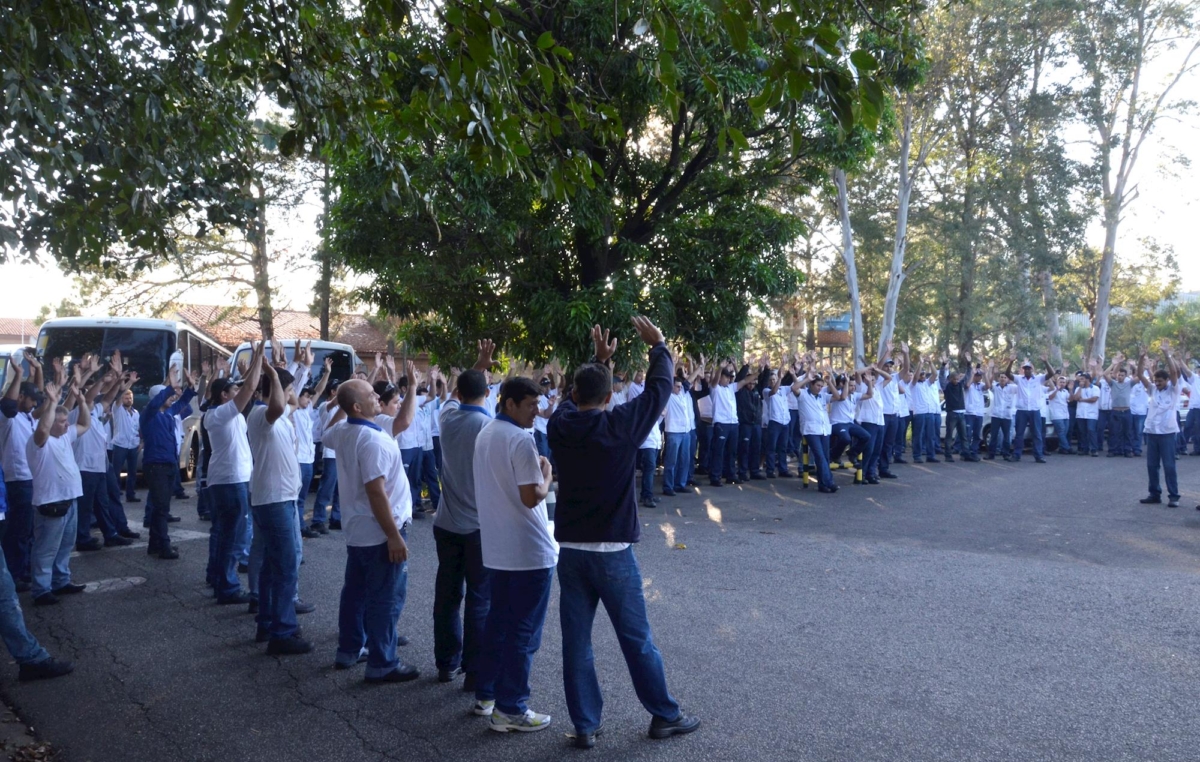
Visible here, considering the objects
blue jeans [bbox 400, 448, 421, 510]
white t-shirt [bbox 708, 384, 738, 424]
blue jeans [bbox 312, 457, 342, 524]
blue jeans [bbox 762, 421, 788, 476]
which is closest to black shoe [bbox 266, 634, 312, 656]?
blue jeans [bbox 312, 457, 342, 524]

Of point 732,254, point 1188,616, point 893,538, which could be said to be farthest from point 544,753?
point 732,254

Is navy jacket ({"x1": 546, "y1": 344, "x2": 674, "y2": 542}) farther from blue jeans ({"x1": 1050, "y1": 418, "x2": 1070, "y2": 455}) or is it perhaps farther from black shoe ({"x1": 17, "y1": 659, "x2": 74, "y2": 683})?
blue jeans ({"x1": 1050, "y1": 418, "x2": 1070, "y2": 455})

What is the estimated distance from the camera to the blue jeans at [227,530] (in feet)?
25.8

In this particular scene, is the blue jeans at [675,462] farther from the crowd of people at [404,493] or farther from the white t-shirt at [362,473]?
the white t-shirt at [362,473]

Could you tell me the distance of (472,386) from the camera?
567 cm

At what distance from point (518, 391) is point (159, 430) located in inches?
272

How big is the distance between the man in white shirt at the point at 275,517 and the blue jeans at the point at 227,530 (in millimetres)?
1057

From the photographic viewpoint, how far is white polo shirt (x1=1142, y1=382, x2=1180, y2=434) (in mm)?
12859

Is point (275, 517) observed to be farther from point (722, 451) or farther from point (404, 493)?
point (722, 451)

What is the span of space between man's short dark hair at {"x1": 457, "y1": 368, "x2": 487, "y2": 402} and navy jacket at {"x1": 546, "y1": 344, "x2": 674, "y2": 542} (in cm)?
101

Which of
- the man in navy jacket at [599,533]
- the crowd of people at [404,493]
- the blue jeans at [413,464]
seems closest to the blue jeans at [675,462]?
the crowd of people at [404,493]

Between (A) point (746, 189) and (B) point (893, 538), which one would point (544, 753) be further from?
(A) point (746, 189)

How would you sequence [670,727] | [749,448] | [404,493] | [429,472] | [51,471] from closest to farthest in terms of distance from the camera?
[670,727], [404,493], [51,471], [429,472], [749,448]

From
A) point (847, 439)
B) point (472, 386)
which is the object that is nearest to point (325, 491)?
point (472, 386)
